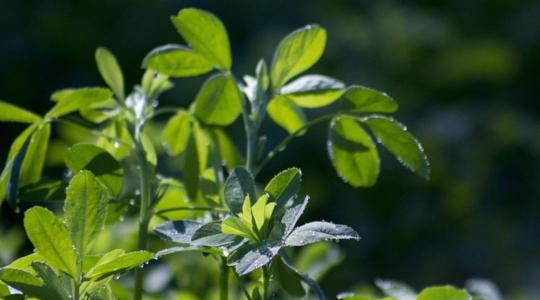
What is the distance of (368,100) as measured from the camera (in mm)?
939

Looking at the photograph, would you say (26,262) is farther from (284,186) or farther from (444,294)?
(444,294)

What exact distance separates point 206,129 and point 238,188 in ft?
0.77

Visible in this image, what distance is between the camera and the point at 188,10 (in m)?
0.94

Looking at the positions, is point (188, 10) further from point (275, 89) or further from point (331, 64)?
point (331, 64)

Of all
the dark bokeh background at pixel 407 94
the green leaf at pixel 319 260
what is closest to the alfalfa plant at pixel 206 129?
the green leaf at pixel 319 260

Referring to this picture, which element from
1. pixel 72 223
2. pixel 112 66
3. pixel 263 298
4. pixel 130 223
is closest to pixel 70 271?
pixel 72 223

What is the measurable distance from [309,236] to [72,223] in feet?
0.57

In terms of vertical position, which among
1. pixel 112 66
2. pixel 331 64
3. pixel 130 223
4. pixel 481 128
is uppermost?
pixel 112 66

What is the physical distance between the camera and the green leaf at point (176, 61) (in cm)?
93

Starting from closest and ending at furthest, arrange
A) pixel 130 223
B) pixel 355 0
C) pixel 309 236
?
1. pixel 309 236
2. pixel 130 223
3. pixel 355 0

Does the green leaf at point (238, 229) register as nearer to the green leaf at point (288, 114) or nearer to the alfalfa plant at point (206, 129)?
the alfalfa plant at point (206, 129)

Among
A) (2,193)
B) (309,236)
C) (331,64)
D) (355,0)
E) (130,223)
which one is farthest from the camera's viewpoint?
(355,0)

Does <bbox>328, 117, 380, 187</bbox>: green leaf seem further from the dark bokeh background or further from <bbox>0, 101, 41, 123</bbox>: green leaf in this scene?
the dark bokeh background

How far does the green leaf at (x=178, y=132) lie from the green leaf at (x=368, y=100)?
0.17m
